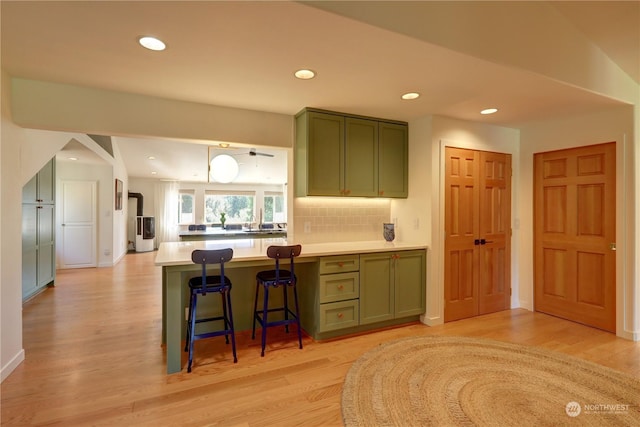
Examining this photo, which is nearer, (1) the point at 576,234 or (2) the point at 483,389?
(2) the point at 483,389

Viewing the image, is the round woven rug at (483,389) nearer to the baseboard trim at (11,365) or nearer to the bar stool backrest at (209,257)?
the bar stool backrest at (209,257)

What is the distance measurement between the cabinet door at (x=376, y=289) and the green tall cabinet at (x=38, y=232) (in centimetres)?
451

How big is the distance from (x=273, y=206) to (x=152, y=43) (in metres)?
9.43

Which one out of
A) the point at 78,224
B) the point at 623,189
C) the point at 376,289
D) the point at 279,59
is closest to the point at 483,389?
the point at 376,289

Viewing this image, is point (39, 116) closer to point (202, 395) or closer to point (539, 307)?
point (202, 395)

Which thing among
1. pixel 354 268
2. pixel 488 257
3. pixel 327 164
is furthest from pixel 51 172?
pixel 488 257

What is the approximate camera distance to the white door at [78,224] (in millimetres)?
6516

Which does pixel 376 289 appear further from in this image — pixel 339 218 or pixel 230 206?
pixel 230 206

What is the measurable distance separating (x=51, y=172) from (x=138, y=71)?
392cm

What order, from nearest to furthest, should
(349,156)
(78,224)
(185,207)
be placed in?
(349,156)
(78,224)
(185,207)

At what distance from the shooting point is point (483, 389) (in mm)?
2129

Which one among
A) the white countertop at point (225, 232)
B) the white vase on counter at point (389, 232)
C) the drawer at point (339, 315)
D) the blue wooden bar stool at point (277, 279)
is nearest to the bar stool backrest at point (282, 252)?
the blue wooden bar stool at point (277, 279)

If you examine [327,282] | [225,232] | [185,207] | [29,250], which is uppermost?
[185,207]

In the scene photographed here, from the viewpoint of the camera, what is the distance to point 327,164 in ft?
10.9
